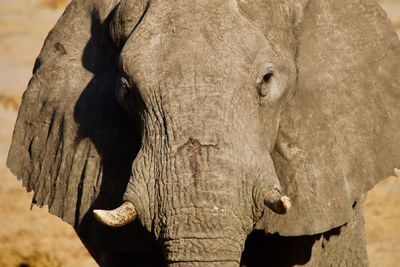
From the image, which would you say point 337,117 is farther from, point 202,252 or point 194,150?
point 202,252

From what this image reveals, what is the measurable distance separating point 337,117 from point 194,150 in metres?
0.84

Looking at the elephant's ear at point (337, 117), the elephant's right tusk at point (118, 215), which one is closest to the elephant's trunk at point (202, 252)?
the elephant's right tusk at point (118, 215)

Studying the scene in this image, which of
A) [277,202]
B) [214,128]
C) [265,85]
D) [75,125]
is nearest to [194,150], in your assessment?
[214,128]

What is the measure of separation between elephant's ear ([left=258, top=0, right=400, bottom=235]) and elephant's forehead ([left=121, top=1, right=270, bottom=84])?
0.38 metres

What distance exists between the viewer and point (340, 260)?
229 inches

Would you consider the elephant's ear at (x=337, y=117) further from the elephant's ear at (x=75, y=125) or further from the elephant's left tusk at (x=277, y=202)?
the elephant's ear at (x=75, y=125)

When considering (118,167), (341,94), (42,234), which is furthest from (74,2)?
(42,234)

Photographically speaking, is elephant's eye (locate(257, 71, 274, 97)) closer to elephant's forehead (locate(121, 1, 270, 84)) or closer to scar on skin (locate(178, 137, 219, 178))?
elephant's forehead (locate(121, 1, 270, 84))

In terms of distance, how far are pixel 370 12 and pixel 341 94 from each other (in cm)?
30

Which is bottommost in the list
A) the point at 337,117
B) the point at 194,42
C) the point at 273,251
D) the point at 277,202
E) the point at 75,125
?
the point at 273,251

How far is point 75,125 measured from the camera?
5594 millimetres

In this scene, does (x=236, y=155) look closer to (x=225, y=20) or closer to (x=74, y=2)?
(x=225, y=20)

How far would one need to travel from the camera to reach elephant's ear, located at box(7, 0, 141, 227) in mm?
5461

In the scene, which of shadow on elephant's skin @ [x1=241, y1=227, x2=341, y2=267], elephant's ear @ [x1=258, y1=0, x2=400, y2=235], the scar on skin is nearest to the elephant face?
the scar on skin
